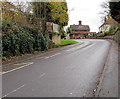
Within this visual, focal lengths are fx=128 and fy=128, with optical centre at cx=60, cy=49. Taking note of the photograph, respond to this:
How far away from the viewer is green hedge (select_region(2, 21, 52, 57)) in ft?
38.2

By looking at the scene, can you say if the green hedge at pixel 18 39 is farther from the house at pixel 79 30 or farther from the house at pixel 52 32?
the house at pixel 79 30

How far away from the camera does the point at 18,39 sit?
12.8 metres

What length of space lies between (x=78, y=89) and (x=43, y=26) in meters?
17.2

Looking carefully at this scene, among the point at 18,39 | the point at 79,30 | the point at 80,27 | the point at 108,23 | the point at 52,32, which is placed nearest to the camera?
the point at 18,39

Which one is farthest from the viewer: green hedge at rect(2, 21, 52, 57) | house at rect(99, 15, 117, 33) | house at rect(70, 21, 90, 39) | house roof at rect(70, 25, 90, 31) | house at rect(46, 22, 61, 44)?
house roof at rect(70, 25, 90, 31)

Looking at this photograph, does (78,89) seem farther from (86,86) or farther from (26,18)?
(26,18)

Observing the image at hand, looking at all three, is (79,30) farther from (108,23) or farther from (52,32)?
(52,32)

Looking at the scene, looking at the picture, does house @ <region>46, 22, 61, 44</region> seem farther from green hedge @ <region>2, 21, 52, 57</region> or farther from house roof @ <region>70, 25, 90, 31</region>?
house roof @ <region>70, 25, 90, 31</region>

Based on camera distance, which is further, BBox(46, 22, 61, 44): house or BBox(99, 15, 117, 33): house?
BBox(99, 15, 117, 33): house

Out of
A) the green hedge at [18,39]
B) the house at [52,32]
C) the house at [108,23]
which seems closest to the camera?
the green hedge at [18,39]

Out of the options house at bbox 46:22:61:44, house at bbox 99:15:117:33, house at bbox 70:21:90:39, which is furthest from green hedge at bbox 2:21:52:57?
house at bbox 70:21:90:39

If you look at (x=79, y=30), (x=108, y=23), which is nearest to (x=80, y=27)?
(x=79, y=30)

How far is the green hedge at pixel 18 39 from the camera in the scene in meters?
11.7

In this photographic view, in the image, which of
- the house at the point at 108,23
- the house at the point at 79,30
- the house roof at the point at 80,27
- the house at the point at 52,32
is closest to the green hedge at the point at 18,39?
the house at the point at 52,32
